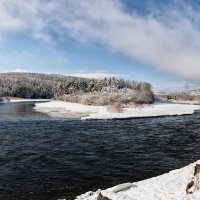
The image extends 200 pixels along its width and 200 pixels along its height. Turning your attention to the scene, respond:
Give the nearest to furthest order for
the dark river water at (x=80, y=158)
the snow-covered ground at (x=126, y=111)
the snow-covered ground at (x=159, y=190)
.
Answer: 1. the snow-covered ground at (x=159, y=190)
2. the dark river water at (x=80, y=158)
3. the snow-covered ground at (x=126, y=111)

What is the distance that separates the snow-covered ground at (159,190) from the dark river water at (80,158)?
2.71 metres

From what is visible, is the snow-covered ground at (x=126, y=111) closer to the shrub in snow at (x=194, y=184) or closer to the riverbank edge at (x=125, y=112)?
the riverbank edge at (x=125, y=112)

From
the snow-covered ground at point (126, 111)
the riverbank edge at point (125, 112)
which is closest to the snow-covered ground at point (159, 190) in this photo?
the riverbank edge at point (125, 112)

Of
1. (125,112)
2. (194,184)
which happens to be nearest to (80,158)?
(194,184)

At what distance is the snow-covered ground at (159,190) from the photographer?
15.8m

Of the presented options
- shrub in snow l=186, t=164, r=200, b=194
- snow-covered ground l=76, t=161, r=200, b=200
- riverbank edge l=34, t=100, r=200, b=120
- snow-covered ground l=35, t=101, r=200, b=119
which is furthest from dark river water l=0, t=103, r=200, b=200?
snow-covered ground l=35, t=101, r=200, b=119

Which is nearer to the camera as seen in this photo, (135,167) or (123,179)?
(123,179)

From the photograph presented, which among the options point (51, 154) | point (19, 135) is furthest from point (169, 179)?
point (19, 135)

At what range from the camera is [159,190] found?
1723cm

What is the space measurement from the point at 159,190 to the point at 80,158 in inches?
463

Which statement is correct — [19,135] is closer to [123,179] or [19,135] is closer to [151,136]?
[151,136]

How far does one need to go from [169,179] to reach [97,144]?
16.1m

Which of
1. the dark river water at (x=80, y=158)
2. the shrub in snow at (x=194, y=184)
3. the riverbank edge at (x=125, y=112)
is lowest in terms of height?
the dark river water at (x=80, y=158)

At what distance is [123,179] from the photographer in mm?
21953
